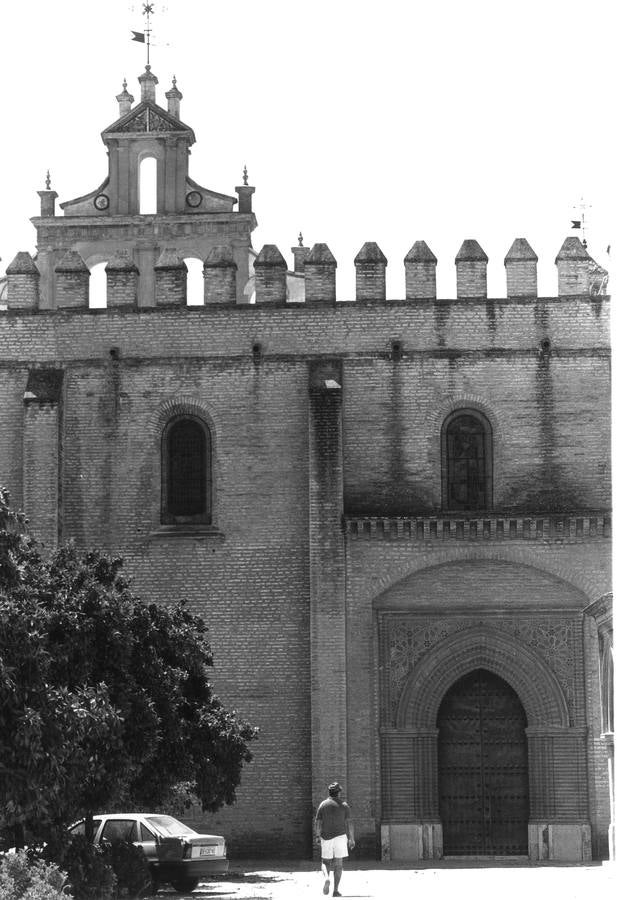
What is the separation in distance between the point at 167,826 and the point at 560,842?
24.5ft

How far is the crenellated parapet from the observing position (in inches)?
1318

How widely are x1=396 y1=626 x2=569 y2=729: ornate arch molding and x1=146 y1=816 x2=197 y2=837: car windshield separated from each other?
5.87 m


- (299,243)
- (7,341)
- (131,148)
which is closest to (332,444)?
(7,341)

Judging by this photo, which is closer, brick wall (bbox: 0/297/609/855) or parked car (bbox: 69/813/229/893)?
parked car (bbox: 69/813/229/893)

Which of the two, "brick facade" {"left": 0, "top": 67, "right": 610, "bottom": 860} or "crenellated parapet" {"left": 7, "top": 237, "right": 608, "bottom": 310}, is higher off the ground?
"crenellated parapet" {"left": 7, "top": 237, "right": 608, "bottom": 310}

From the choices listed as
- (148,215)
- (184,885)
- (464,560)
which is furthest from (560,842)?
(148,215)

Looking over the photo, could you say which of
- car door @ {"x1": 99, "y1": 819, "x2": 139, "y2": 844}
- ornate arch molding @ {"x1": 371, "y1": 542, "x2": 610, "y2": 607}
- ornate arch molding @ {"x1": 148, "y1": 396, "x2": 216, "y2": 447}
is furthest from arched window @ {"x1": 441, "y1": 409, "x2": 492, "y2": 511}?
car door @ {"x1": 99, "y1": 819, "x2": 139, "y2": 844}

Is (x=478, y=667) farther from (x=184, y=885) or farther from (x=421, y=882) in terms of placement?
(x=184, y=885)

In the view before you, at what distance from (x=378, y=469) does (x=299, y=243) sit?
17.3 m

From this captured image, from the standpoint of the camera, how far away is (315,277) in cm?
3400

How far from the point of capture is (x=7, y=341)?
3412cm

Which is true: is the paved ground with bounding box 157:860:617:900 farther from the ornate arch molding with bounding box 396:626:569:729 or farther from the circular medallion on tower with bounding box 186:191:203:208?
the circular medallion on tower with bounding box 186:191:203:208

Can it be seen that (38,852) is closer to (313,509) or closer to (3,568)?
(3,568)

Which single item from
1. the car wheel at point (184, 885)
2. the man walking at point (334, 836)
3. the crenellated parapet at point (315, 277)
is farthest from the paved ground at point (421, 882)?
the crenellated parapet at point (315, 277)
